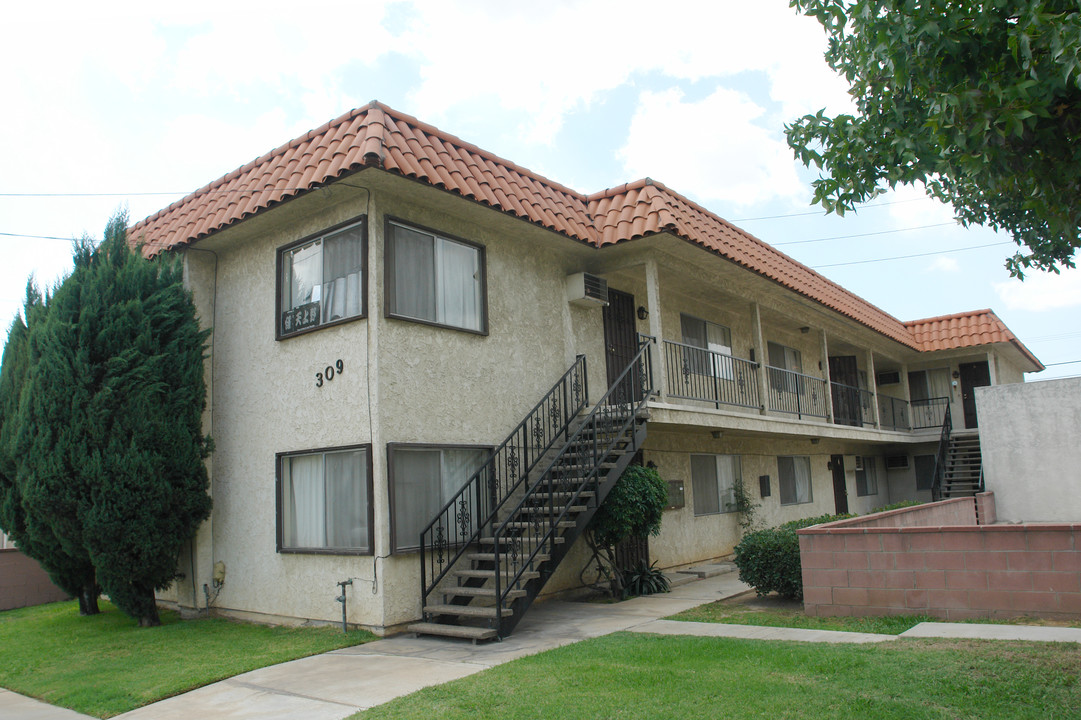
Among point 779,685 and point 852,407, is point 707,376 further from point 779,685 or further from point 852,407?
point 779,685

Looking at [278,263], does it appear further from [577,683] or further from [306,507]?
[577,683]

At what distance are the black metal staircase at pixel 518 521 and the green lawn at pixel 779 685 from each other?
1442 millimetres

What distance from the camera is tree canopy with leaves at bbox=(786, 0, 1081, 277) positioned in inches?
180

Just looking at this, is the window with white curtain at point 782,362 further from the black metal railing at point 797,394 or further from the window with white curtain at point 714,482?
the window with white curtain at point 714,482

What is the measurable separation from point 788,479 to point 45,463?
14.7 m

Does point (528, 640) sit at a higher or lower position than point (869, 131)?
lower

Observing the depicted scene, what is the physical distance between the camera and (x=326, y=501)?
959cm

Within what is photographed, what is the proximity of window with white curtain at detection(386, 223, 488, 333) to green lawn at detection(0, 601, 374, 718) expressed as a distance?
12.6 ft

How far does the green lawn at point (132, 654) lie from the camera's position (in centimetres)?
704

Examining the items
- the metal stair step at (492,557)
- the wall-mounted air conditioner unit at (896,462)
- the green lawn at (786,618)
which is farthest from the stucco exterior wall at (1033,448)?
the wall-mounted air conditioner unit at (896,462)

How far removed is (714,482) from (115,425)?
1037 centimetres

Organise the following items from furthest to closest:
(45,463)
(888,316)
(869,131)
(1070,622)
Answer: (888,316) < (45,463) < (1070,622) < (869,131)

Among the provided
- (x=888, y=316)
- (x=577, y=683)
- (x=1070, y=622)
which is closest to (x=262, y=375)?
(x=577, y=683)

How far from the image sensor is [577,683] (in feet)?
19.9
